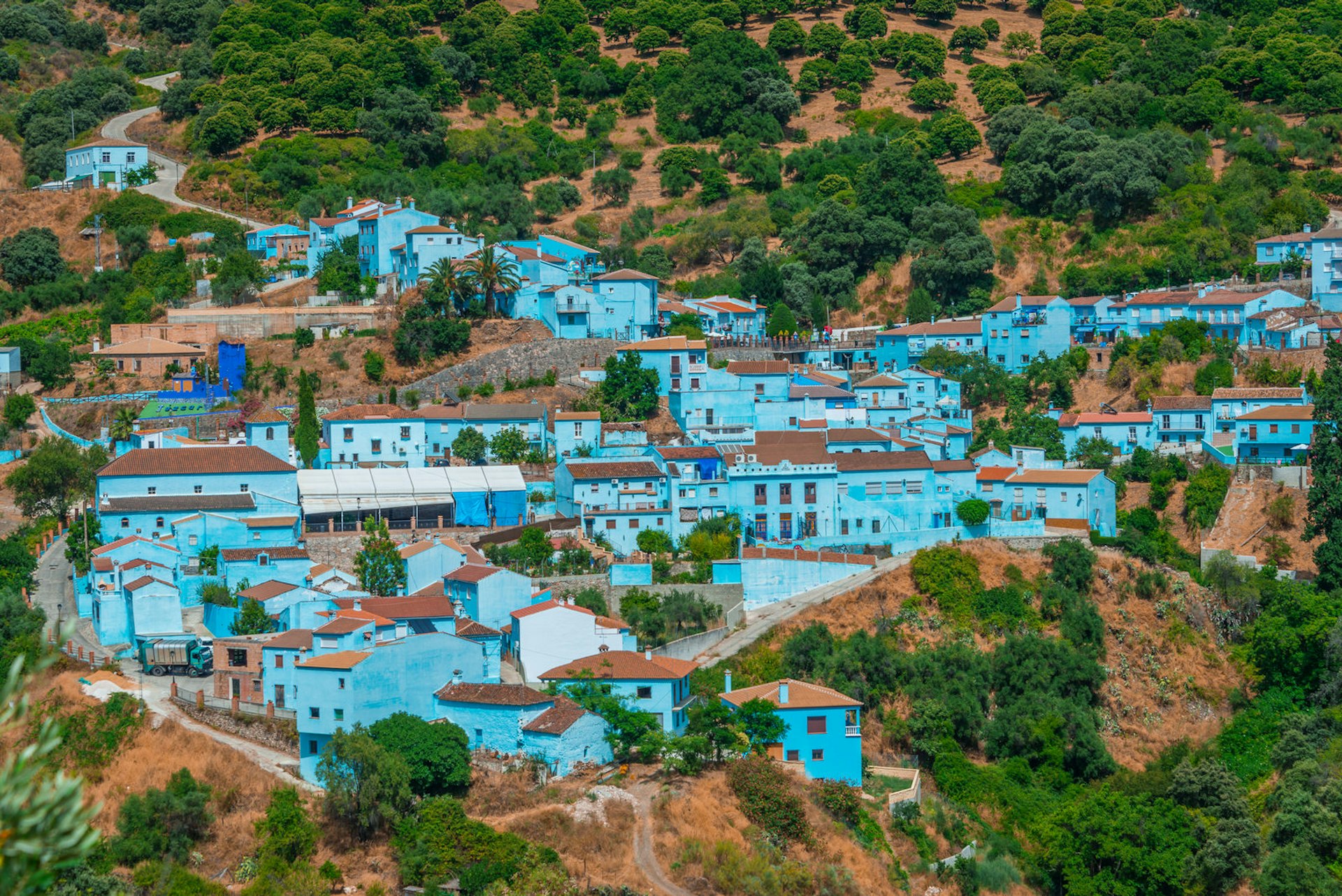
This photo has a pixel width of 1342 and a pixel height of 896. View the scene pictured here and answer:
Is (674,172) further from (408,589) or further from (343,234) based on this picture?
(408,589)

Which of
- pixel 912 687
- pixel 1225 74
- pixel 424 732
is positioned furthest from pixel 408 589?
pixel 1225 74

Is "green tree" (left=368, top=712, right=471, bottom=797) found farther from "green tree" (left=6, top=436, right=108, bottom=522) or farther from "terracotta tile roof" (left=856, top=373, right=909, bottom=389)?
"terracotta tile roof" (left=856, top=373, right=909, bottom=389)

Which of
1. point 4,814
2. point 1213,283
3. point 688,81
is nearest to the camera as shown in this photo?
point 4,814

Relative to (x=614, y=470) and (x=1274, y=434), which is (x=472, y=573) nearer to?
(x=614, y=470)

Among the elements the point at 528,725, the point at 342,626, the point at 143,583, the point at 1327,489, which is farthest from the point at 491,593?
the point at 1327,489

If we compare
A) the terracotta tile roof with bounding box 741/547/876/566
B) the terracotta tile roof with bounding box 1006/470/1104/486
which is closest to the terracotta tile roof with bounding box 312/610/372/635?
the terracotta tile roof with bounding box 741/547/876/566

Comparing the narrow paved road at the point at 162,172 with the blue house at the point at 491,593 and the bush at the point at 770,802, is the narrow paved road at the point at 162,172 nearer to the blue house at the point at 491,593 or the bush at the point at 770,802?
the blue house at the point at 491,593
